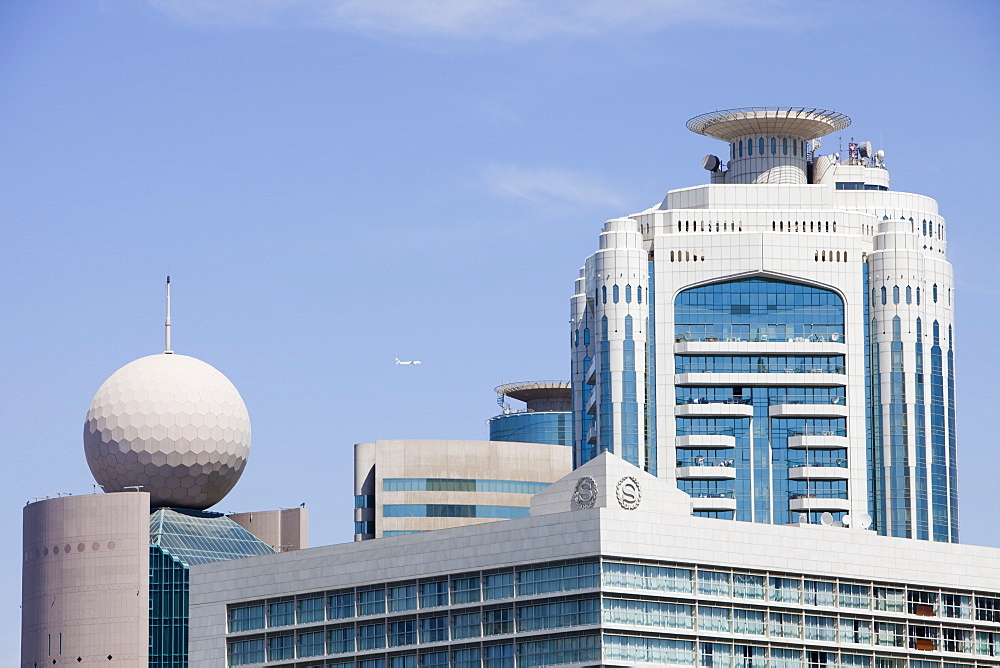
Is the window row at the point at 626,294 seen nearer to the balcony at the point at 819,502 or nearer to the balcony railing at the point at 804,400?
the balcony railing at the point at 804,400

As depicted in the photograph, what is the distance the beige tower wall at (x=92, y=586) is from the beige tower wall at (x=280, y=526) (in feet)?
58.0

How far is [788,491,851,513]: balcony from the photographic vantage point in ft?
558

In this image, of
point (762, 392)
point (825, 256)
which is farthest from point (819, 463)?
point (825, 256)

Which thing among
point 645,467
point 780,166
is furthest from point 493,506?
point 780,166

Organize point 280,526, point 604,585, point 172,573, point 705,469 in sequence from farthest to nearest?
point 280,526 → point 705,469 → point 172,573 → point 604,585

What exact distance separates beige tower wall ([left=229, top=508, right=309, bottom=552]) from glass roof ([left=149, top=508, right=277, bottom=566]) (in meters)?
2.71

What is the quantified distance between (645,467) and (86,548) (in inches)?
1719

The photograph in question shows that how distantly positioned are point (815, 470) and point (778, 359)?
9392mm

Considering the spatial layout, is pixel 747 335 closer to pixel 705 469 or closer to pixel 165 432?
pixel 705 469

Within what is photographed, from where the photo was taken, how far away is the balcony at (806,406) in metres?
172

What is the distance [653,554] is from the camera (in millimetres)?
128000

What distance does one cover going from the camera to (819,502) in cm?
17075

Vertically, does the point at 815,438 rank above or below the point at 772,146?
below

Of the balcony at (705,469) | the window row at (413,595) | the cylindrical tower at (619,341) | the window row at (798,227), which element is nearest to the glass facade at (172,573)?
the window row at (413,595)
